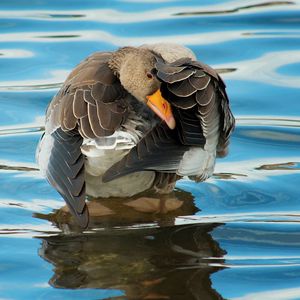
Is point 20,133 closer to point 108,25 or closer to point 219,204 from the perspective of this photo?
point 219,204

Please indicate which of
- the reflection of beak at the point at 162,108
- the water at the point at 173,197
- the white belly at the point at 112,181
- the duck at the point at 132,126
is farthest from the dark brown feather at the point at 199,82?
the water at the point at 173,197

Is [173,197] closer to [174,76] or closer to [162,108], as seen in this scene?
[162,108]

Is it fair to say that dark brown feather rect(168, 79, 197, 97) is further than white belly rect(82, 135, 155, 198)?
No

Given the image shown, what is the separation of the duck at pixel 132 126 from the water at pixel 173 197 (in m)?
0.40

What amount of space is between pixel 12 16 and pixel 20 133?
15.6ft

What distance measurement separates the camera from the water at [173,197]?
640cm

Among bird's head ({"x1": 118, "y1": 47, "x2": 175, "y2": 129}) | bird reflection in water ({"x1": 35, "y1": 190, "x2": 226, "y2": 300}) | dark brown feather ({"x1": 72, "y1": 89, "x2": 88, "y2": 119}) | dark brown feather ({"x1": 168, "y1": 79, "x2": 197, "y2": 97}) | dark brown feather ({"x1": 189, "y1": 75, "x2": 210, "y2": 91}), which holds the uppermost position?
bird's head ({"x1": 118, "y1": 47, "x2": 175, "y2": 129})

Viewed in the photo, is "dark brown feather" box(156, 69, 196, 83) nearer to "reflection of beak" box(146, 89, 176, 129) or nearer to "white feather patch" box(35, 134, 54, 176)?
"reflection of beak" box(146, 89, 176, 129)

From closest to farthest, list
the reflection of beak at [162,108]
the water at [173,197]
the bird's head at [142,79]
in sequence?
the water at [173,197] → the reflection of beak at [162,108] → the bird's head at [142,79]

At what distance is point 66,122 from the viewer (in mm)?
7305

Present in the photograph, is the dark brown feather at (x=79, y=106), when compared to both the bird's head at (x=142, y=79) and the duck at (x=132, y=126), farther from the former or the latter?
the bird's head at (x=142, y=79)

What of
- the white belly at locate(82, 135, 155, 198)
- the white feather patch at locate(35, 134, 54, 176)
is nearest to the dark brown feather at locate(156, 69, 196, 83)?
the white belly at locate(82, 135, 155, 198)

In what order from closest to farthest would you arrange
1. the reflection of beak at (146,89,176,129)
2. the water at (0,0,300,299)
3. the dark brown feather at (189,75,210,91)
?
the water at (0,0,300,299), the dark brown feather at (189,75,210,91), the reflection of beak at (146,89,176,129)

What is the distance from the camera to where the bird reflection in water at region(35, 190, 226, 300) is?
6.27 meters
